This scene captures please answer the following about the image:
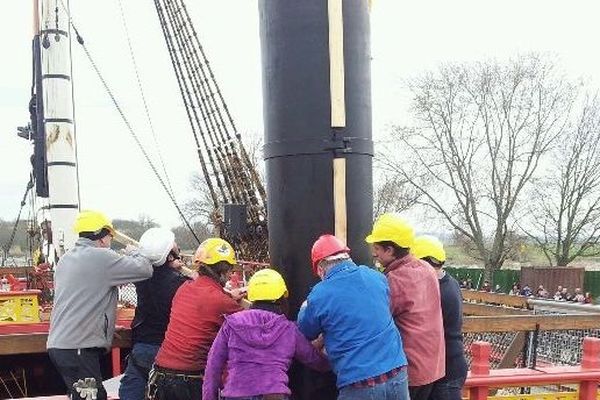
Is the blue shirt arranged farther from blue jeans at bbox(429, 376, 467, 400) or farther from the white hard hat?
the white hard hat

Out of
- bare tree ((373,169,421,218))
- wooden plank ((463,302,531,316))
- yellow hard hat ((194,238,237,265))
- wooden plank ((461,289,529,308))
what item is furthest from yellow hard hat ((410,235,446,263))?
bare tree ((373,169,421,218))

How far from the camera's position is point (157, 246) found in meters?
3.84

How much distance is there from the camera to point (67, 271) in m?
3.77

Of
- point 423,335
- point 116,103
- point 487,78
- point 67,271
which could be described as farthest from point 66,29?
point 487,78

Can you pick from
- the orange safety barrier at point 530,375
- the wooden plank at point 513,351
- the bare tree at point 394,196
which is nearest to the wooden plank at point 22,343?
the orange safety barrier at point 530,375

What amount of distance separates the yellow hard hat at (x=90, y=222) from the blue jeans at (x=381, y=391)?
1.69 m

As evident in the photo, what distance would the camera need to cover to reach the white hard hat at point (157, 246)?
3.85m

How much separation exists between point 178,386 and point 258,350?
2.21 ft

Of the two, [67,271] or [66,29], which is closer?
[67,271]

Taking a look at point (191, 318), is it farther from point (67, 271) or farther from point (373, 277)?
point (373, 277)

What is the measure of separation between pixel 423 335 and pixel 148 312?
1.61 meters

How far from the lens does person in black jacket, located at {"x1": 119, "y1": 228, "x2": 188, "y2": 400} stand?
154 inches

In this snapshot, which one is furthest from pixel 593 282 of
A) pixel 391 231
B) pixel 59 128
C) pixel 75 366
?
pixel 75 366

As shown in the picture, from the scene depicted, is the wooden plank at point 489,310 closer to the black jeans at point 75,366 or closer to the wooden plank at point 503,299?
the wooden plank at point 503,299
